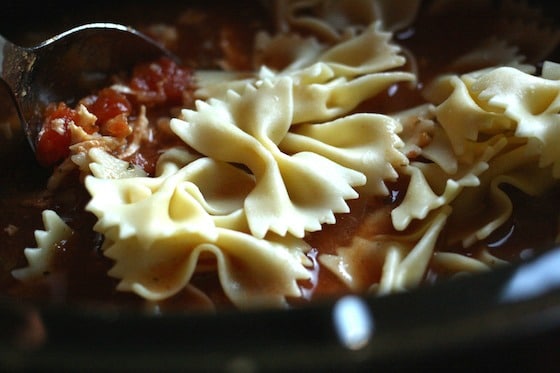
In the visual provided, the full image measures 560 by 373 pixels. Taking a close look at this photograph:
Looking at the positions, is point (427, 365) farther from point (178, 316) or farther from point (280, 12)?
point (280, 12)

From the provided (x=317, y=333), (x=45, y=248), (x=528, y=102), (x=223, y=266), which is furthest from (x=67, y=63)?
(x=317, y=333)

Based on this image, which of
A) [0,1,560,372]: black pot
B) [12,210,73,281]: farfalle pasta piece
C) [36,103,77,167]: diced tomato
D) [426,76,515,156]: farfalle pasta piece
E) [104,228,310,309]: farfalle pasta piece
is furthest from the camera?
[36,103,77,167]: diced tomato

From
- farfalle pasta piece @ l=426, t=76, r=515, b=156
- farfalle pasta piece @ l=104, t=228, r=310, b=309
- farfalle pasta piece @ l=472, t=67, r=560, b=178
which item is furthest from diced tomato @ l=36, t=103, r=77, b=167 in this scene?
farfalle pasta piece @ l=472, t=67, r=560, b=178

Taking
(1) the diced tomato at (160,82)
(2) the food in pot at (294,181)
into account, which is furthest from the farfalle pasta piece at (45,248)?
(1) the diced tomato at (160,82)

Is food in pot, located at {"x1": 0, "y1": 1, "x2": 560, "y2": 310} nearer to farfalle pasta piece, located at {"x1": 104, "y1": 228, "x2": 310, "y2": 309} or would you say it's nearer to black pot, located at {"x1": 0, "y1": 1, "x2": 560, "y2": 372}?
farfalle pasta piece, located at {"x1": 104, "y1": 228, "x2": 310, "y2": 309}

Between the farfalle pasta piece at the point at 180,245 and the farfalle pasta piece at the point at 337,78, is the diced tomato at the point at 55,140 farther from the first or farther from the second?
the farfalle pasta piece at the point at 337,78

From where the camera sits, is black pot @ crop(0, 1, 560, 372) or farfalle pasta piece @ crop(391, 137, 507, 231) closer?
black pot @ crop(0, 1, 560, 372)

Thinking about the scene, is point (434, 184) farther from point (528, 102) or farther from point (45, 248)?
point (45, 248)

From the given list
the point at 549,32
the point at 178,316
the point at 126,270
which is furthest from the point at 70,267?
the point at 549,32
